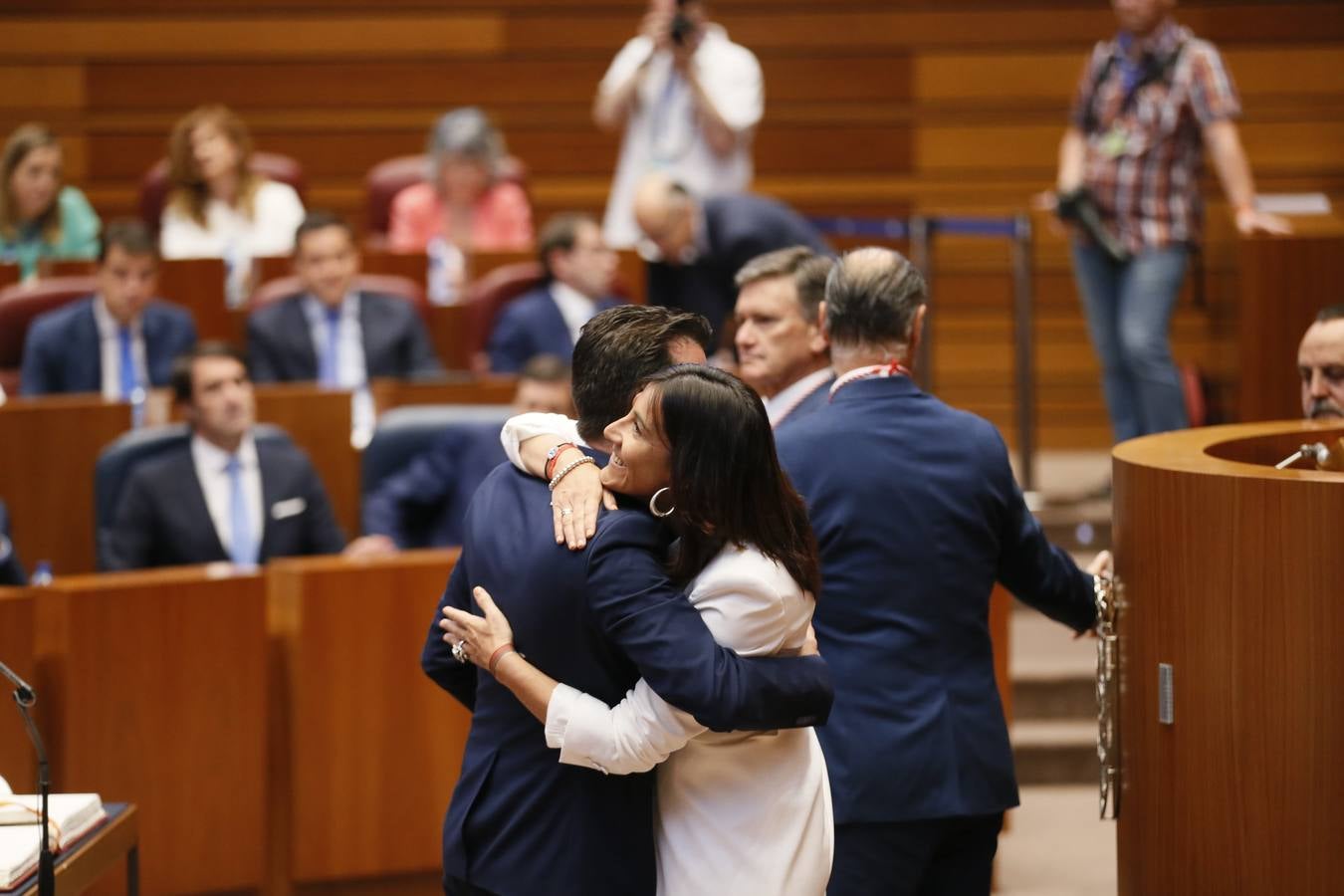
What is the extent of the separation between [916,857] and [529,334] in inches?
116

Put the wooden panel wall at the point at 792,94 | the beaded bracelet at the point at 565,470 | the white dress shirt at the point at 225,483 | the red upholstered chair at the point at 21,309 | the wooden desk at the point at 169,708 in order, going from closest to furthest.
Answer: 1. the beaded bracelet at the point at 565,470
2. the wooden desk at the point at 169,708
3. the white dress shirt at the point at 225,483
4. the red upholstered chair at the point at 21,309
5. the wooden panel wall at the point at 792,94

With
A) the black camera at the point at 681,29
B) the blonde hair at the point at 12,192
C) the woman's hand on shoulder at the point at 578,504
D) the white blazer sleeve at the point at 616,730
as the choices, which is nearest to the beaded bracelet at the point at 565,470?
the woman's hand on shoulder at the point at 578,504

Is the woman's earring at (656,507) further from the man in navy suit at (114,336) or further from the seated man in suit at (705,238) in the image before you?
the man in navy suit at (114,336)

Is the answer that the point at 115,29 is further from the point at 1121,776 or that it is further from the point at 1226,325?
the point at 1121,776

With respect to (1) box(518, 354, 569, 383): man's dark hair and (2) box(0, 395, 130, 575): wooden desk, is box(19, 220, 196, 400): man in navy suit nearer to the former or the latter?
(2) box(0, 395, 130, 575): wooden desk

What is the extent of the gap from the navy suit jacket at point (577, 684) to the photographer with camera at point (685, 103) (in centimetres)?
351

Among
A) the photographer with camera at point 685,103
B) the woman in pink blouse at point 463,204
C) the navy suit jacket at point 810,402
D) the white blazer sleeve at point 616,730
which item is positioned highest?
the photographer with camera at point 685,103

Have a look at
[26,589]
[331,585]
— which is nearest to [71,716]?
[26,589]

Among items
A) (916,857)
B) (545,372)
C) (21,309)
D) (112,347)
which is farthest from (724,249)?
(916,857)

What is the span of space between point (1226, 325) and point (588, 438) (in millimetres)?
4757

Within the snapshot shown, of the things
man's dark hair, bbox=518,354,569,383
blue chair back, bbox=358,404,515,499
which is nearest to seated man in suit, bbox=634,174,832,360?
man's dark hair, bbox=518,354,569,383

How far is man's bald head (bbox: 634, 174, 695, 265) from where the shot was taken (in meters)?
4.22

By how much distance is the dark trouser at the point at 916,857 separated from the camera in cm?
215

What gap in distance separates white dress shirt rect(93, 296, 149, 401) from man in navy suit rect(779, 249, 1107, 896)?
115 inches
